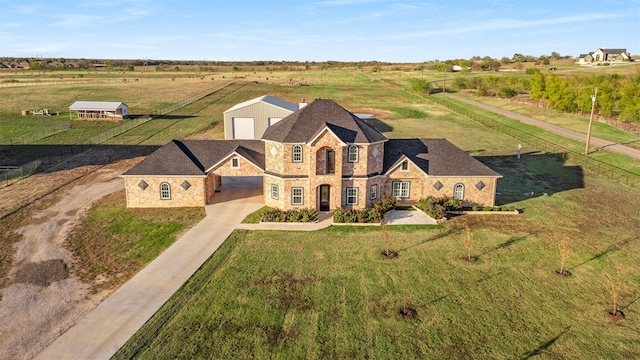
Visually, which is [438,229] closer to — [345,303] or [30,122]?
[345,303]

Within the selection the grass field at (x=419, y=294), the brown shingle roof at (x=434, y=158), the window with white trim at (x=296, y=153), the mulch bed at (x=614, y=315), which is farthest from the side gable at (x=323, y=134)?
the mulch bed at (x=614, y=315)

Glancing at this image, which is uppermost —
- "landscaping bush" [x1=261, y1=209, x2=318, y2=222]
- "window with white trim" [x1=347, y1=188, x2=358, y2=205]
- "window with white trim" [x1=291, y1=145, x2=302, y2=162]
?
"window with white trim" [x1=291, y1=145, x2=302, y2=162]

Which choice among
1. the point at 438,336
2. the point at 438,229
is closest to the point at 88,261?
the point at 438,336

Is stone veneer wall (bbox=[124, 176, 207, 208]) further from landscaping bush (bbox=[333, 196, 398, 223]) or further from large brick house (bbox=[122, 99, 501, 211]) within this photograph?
landscaping bush (bbox=[333, 196, 398, 223])

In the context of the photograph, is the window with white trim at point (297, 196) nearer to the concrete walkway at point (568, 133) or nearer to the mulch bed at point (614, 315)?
the mulch bed at point (614, 315)

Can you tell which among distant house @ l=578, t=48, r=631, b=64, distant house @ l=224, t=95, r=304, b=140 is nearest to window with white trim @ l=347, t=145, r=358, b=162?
distant house @ l=224, t=95, r=304, b=140

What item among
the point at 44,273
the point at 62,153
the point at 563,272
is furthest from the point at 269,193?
the point at 62,153
